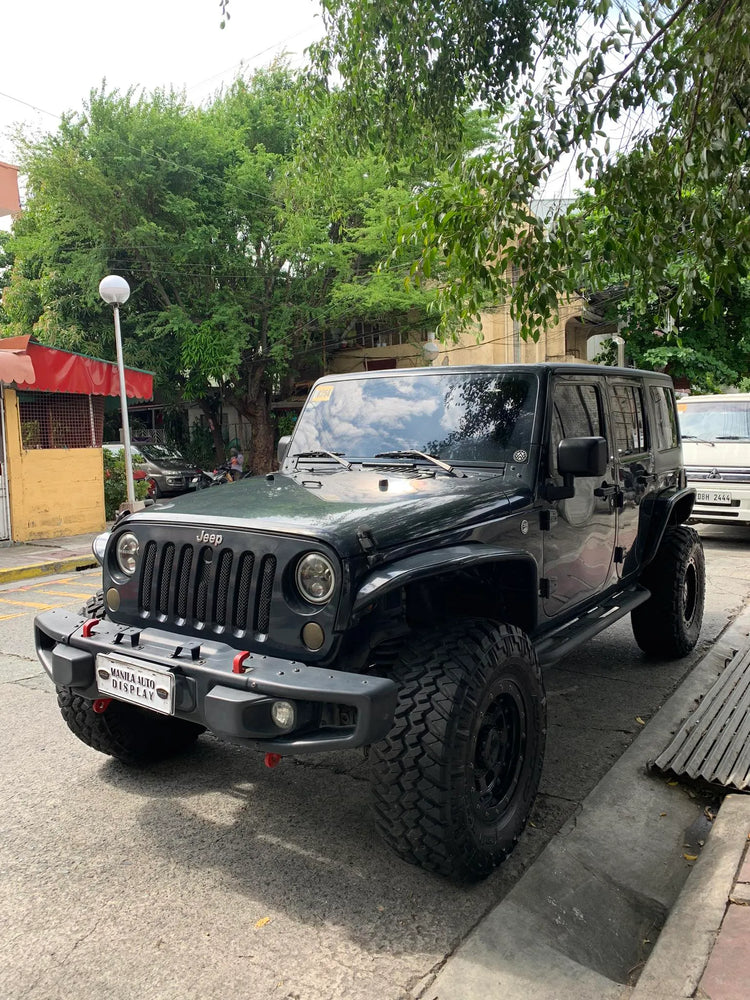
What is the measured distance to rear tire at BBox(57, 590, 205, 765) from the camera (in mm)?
3557

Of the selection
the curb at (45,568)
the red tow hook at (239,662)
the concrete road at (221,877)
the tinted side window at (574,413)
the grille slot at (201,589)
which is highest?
the tinted side window at (574,413)

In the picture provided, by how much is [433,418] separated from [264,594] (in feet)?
5.17

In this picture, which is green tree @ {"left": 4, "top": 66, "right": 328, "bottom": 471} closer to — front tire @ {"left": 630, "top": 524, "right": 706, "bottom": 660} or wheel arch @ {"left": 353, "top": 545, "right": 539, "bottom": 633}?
front tire @ {"left": 630, "top": 524, "right": 706, "bottom": 660}

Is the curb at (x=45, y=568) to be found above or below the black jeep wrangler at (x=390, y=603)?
below

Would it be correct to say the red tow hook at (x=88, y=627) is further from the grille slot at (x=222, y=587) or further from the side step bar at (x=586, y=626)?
the side step bar at (x=586, y=626)

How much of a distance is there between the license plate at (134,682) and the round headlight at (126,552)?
453 mm

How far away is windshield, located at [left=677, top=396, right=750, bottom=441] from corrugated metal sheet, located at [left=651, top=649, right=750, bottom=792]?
22.4 feet

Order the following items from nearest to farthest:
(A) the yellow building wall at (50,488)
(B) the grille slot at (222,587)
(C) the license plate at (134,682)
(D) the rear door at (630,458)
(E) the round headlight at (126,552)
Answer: (C) the license plate at (134,682), (B) the grille slot at (222,587), (E) the round headlight at (126,552), (D) the rear door at (630,458), (A) the yellow building wall at (50,488)

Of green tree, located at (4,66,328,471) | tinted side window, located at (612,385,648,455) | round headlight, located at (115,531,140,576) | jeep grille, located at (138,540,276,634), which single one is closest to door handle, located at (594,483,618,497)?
tinted side window, located at (612,385,648,455)

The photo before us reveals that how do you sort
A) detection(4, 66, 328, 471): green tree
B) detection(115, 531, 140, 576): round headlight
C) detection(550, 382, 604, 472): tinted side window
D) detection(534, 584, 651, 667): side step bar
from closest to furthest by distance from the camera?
detection(115, 531, 140, 576): round headlight → detection(534, 584, 651, 667): side step bar → detection(550, 382, 604, 472): tinted side window → detection(4, 66, 328, 471): green tree

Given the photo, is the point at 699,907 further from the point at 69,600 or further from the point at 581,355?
the point at 581,355

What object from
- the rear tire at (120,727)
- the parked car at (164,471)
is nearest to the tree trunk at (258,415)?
the parked car at (164,471)


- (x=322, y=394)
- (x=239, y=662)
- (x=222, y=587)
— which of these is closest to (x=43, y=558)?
(x=322, y=394)

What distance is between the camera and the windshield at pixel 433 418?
389 centimetres
